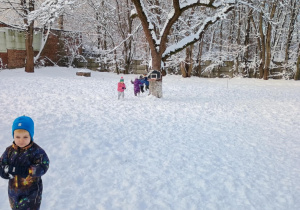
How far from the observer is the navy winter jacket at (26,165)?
2221mm

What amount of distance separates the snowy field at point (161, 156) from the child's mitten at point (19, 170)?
3.36 ft

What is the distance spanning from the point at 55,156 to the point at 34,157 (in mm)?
2212

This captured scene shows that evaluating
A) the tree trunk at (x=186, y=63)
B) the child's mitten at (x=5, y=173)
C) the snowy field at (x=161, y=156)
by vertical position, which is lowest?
the snowy field at (x=161, y=156)

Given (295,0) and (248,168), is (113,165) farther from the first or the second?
(295,0)

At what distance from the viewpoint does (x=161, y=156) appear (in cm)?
480

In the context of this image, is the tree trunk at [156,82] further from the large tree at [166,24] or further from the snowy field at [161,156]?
the snowy field at [161,156]

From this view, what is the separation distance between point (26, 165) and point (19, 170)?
78mm

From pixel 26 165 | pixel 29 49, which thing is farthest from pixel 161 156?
pixel 29 49

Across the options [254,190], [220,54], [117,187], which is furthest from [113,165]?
[220,54]

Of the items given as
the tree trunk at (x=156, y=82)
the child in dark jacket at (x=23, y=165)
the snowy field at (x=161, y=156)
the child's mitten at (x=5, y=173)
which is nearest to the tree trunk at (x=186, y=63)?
the tree trunk at (x=156, y=82)

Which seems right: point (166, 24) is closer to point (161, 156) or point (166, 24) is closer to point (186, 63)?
point (161, 156)

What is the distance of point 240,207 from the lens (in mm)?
3285

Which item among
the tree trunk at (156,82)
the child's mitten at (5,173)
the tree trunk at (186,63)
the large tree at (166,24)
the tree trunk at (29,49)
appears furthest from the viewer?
the tree trunk at (186,63)

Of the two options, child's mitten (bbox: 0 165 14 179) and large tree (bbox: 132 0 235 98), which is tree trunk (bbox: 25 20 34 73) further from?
child's mitten (bbox: 0 165 14 179)
